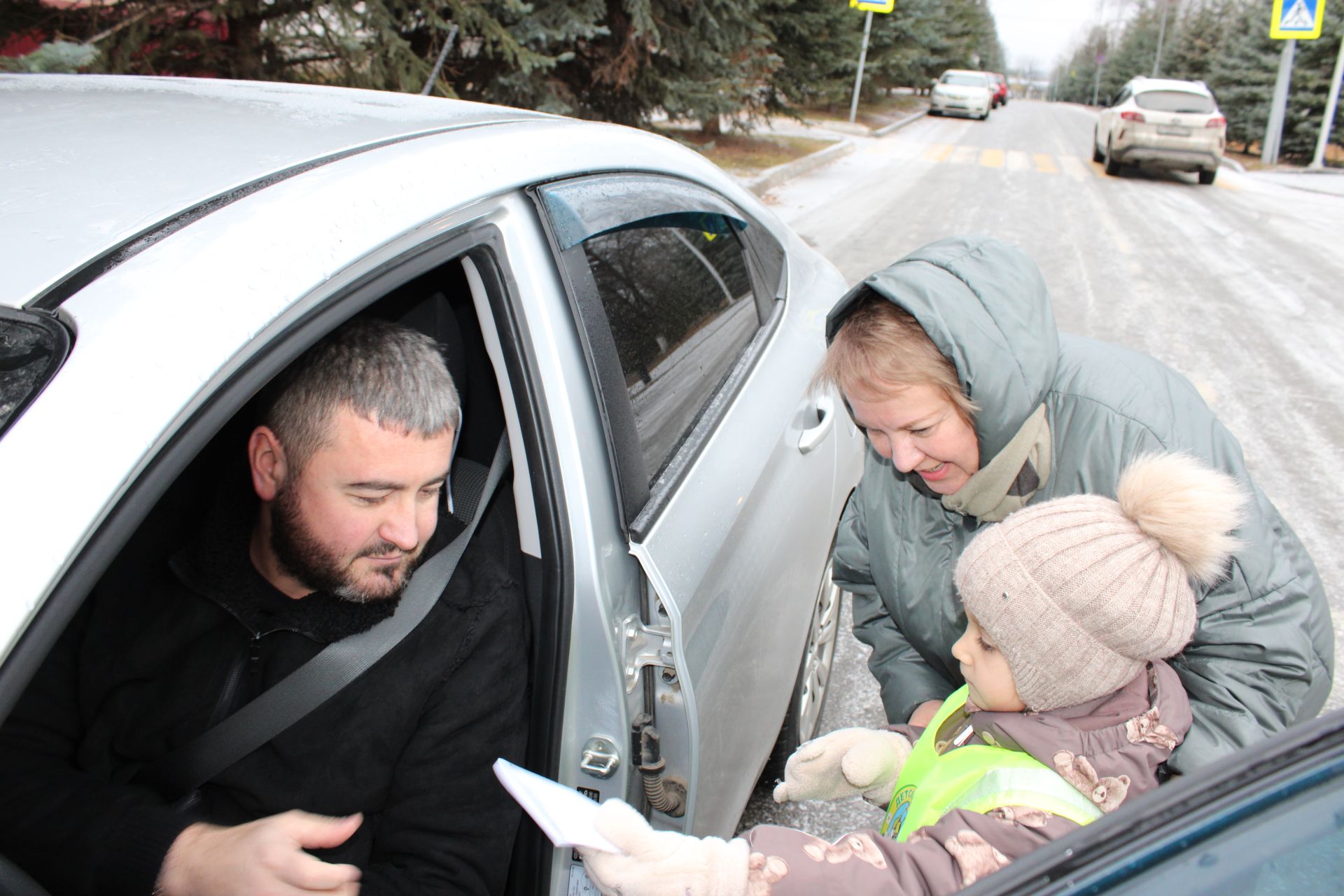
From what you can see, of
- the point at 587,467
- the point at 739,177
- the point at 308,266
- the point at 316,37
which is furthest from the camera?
the point at 739,177

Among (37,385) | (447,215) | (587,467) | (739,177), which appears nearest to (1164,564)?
(587,467)

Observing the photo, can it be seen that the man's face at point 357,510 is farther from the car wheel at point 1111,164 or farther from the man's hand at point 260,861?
the car wheel at point 1111,164

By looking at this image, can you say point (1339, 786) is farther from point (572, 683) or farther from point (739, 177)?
point (739, 177)

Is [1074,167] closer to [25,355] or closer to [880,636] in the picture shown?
[880,636]

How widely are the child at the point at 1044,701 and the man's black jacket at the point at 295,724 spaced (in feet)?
1.46

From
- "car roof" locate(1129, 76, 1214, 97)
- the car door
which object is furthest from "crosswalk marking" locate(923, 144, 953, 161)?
the car door

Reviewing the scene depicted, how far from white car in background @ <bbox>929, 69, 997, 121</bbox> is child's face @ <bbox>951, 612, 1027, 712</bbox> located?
3312 centimetres

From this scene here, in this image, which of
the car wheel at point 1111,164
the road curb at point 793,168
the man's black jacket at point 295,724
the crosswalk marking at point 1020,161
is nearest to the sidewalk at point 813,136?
the road curb at point 793,168

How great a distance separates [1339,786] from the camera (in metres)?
0.86

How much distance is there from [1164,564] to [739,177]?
37.7 ft

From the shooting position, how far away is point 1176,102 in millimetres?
15219

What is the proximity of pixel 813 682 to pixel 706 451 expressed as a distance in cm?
116

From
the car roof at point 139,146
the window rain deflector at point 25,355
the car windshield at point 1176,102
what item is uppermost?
the car windshield at point 1176,102

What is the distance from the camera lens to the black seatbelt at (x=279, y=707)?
4.44ft
